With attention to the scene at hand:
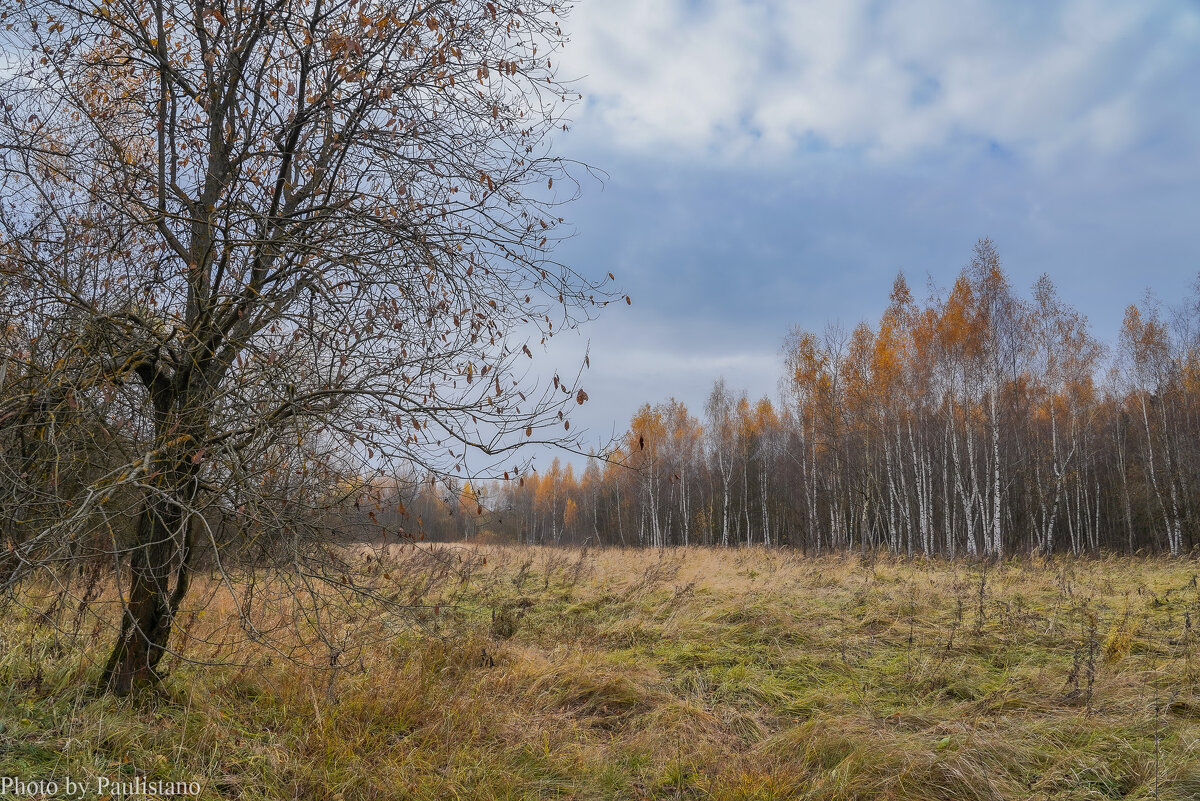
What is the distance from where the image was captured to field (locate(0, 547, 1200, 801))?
2.97m

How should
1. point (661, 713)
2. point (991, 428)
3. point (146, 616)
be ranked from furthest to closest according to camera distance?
point (991, 428) → point (661, 713) → point (146, 616)

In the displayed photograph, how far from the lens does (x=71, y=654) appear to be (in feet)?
12.8

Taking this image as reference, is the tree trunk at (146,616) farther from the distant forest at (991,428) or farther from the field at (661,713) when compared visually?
the distant forest at (991,428)

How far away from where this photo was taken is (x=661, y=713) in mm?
4129

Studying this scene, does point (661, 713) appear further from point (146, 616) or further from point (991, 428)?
point (991, 428)

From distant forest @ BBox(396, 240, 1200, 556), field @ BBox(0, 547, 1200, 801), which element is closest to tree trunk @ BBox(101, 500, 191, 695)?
field @ BBox(0, 547, 1200, 801)

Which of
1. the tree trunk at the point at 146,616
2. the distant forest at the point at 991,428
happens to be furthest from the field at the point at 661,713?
the distant forest at the point at 991,428

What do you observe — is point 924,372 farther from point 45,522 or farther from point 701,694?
point 45,522

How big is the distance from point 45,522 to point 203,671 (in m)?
1.68

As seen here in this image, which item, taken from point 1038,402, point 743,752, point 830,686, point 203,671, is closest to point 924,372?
point 1038,402

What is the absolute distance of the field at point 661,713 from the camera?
9.73 feet

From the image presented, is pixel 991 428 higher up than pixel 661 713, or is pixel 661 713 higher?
pixel 991 428

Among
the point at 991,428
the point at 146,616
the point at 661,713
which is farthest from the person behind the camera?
the point at 991,428

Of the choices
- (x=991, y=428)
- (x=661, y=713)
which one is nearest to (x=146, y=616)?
(x=661, y=713)
